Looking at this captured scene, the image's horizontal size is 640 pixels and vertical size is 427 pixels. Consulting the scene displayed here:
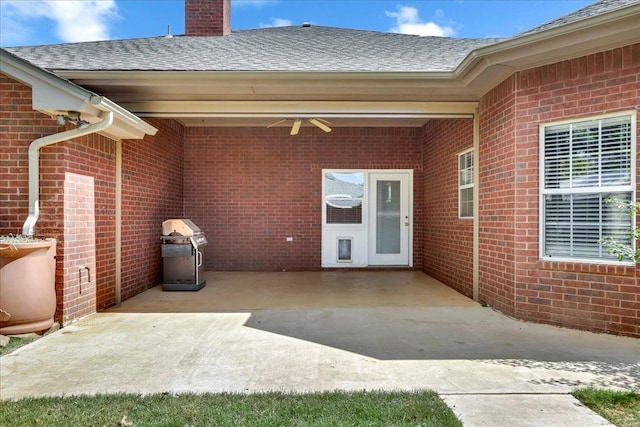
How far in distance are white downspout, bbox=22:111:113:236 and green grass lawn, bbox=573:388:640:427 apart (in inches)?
217

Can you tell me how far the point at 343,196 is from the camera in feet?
31.6

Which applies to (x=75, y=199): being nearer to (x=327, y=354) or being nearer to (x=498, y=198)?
(x=327, y=354)

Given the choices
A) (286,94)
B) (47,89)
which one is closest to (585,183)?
(286,94)

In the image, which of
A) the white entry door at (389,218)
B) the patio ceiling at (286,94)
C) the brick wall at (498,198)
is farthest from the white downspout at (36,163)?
the white entry door at (389,218)

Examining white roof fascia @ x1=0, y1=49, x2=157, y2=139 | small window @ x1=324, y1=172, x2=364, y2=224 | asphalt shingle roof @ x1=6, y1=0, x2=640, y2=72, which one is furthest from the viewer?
small window @ x1=324, y1=172, x2=364, y2=224

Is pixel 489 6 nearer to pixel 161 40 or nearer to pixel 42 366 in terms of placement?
pixel 161 40

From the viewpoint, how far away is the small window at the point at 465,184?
6883 mm

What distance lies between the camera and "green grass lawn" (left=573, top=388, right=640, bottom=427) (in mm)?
2660

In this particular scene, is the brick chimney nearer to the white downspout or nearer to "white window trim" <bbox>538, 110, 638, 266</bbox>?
the white downspout

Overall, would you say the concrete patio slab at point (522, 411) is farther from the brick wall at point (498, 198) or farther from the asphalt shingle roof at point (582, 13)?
the asphalt shingle roof at point (582, 13)

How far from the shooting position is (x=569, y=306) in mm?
4809

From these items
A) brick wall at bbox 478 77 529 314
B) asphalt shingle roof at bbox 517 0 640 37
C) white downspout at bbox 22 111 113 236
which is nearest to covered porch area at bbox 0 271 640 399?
brick wall at bbox 478 77 529 314

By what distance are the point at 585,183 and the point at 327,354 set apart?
11.9ft

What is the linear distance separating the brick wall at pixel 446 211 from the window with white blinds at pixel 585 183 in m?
1.72
